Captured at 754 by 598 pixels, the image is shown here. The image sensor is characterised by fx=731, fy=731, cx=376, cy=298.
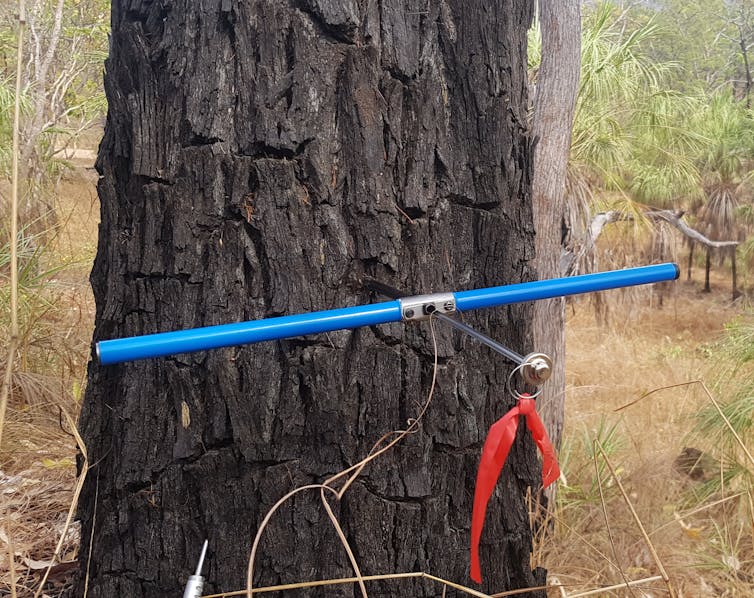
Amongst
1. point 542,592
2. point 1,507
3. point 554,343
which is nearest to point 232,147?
point 542,592

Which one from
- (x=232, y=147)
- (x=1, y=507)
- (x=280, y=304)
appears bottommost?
(x=1, y=507)

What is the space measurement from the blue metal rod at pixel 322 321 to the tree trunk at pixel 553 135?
1.01 m

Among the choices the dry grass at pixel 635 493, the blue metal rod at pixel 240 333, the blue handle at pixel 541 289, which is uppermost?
the blue handle at pixel 541 289

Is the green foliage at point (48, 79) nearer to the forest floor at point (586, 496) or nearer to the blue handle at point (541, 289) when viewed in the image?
the forest floor at point (586, 496)

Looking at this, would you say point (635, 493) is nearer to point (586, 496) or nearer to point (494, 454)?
point (586, 496)

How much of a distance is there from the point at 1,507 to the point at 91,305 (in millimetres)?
1398

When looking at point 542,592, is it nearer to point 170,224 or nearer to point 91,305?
point 170,224

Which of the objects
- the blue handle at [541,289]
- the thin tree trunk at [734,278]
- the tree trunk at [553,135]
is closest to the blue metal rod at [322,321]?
the blue handle at [541,289]

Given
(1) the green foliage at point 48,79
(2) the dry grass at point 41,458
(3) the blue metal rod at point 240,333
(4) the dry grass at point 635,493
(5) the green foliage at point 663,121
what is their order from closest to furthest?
(3) the blue metal rod at point 240,333 < (2) the dry grass at point 41,458 < (4) the dry grass at point 635,493 < (1) the green foliage at point 48,79 < (5) the green foliage at point 663,121

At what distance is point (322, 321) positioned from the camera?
1.72 ft

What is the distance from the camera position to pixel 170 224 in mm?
577

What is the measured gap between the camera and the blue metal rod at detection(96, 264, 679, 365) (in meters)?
0.49

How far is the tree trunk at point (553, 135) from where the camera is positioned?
160cm

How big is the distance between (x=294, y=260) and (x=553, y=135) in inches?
47.3
